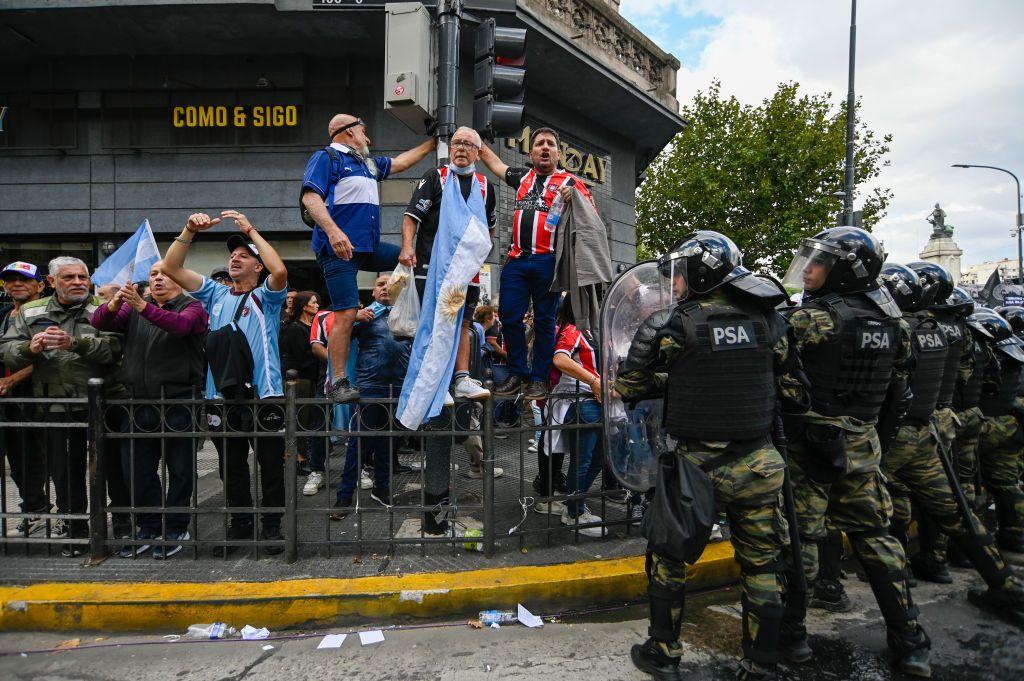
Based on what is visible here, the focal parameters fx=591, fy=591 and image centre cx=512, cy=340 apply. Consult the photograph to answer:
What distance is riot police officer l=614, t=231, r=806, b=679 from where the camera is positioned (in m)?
2.95

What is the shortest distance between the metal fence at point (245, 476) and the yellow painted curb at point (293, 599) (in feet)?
1.26

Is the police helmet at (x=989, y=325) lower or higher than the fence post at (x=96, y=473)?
higher

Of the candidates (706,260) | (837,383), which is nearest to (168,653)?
(706,260)

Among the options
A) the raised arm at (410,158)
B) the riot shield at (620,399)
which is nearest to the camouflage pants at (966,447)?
the riot shield at (620,399)

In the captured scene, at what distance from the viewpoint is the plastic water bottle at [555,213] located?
4.71 meters

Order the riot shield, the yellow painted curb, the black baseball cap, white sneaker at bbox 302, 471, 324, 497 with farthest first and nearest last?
1. white sneaker at bbox 302, 471, 324, 497
2. the black baseball cap
3. the riot shield
4. the yellow painted curb

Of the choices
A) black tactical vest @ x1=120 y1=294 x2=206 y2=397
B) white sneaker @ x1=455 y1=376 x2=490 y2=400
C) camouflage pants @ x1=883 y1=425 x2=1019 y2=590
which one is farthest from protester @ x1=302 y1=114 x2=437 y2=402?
camouflage pants @ x1=883 y1=425 x2=1019 y2=590

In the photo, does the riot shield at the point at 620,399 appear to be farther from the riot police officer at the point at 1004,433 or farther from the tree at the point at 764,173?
the tree at the point at 764,173

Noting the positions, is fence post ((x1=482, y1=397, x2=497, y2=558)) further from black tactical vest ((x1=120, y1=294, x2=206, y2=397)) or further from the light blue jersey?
black tactical vest ((x1=120, y1=294, x2=206, y2=397))

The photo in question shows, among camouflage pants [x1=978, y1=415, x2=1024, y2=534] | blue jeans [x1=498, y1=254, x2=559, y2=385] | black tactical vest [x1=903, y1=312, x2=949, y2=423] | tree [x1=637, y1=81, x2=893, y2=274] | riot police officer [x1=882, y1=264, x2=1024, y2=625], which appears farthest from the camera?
tree [x1=637, y1=81, x2=893, y2=274]

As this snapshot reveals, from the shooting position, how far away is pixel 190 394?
14.9 feet

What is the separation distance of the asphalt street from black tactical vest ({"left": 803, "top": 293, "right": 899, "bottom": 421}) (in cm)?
136

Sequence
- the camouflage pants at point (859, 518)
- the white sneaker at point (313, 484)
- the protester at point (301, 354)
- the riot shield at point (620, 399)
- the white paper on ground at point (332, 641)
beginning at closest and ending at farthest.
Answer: the camouflage pants at point (859, 518)
the white paper on ground at point (332, 641)
the riot shield at point (620, 399)
the white sneaker at point (313, 484)
the protester at point (301, 354)

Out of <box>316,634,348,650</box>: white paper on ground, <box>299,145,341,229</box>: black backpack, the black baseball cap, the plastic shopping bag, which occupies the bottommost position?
<box>316,634,348,650</box>: white paper on ground
